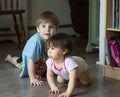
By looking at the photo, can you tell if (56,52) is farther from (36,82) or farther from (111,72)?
(111,72)

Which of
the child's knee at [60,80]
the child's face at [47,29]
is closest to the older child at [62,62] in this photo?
the child's knee at [60,80]

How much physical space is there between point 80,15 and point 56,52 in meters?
2.35

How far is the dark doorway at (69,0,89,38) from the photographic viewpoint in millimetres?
3904

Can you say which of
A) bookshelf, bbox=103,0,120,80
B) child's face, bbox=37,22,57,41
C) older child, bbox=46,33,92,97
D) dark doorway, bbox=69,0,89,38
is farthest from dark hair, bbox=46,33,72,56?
dark doorway, bbox=69,0,89,38

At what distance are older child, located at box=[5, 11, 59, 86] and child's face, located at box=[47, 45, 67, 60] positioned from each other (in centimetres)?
26

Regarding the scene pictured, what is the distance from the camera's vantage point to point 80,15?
13.0 feet

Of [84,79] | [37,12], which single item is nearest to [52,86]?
[84,79]

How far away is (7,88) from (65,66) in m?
0.37

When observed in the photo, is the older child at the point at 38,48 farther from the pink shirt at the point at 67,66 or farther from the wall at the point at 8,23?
the wall at the point at 8,23

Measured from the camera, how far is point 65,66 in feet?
5.56

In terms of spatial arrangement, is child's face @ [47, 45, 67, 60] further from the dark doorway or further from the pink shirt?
the dark doorway

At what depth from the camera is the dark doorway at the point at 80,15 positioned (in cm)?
390

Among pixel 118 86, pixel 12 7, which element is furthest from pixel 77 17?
pixel 118 86

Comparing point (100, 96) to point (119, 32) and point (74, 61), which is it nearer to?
point (74, 61)
